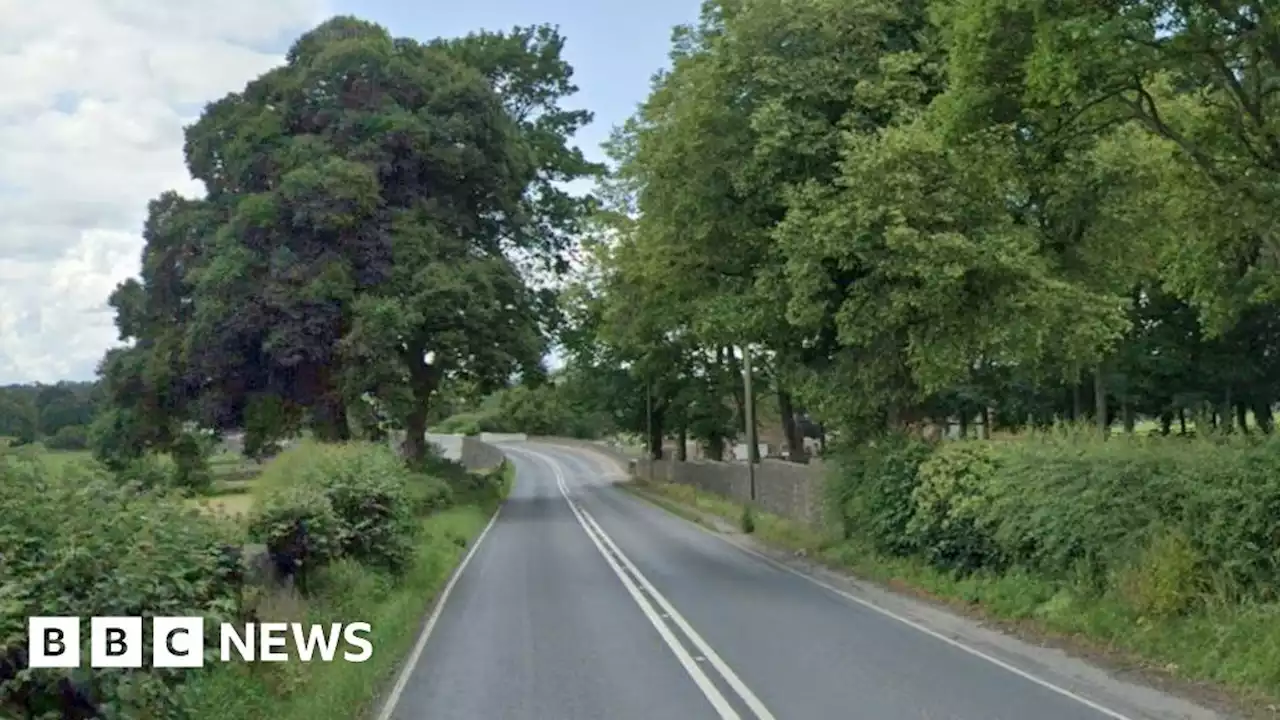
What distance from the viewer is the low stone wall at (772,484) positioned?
32969mm

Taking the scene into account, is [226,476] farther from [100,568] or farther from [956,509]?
[100,568]

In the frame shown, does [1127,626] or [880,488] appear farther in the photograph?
[880,488]

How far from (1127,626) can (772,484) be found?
2697cm

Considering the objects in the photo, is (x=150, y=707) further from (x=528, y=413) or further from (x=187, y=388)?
(x=528, y=413)

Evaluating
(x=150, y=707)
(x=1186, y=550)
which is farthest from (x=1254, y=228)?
(x=150, y=707)

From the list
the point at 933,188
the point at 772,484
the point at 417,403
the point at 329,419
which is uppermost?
the point at 933,188

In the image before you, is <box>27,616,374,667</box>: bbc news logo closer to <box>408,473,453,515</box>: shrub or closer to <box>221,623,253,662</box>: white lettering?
<box>221,623,253,662</box>: white lettering

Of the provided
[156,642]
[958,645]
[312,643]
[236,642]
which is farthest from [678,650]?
[156,642]

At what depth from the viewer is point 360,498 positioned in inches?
826

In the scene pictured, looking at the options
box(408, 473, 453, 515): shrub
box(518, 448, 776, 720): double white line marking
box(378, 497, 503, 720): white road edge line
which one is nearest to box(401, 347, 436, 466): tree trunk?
box(408, 473, 453, 515): shrub

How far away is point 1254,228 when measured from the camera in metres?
18.1

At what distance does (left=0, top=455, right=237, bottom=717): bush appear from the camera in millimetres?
7281

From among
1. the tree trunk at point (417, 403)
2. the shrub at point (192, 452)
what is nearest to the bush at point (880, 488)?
the tree trunk at point (417, 403)

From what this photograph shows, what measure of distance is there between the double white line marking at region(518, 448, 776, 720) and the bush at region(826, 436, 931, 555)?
14.6ft
